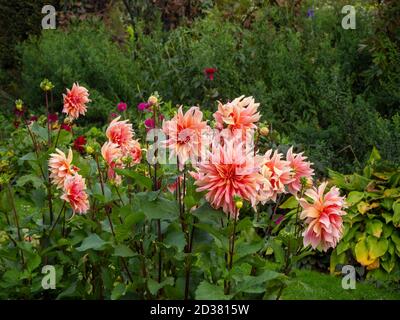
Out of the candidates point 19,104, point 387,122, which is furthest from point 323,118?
point 19,104

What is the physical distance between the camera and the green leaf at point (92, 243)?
2.57 metres

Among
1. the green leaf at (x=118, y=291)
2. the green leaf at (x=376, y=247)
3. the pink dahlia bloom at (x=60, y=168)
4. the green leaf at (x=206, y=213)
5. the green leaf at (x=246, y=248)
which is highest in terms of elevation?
the pink dahlia bloom at (x=60, y=168)

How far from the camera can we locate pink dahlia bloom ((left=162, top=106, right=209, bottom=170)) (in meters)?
→ 2.48

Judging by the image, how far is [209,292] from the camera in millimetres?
2438

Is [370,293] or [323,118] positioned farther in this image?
[323,118]

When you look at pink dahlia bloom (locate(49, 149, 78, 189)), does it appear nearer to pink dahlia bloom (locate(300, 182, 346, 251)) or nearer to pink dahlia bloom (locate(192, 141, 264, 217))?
pink dahlia bloom (locate(192, 141, 264, 217))

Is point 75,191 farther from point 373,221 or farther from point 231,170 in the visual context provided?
point 373,221

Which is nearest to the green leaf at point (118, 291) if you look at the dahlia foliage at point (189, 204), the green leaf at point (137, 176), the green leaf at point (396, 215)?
the dahlia foliage at point (189, 204)

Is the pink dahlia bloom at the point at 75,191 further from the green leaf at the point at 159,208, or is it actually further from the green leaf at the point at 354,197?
the green leaf at the point at 354,197

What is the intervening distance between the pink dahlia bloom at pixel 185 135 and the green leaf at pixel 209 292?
1.35ft

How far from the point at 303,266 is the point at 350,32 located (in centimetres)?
268

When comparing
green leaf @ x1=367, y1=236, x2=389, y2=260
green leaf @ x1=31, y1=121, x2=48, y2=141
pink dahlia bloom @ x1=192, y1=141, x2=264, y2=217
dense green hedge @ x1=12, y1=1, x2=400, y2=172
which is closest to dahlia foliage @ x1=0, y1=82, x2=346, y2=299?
pink dahlia bloom @ x1=192, y1=141, x2=264, y2=217
